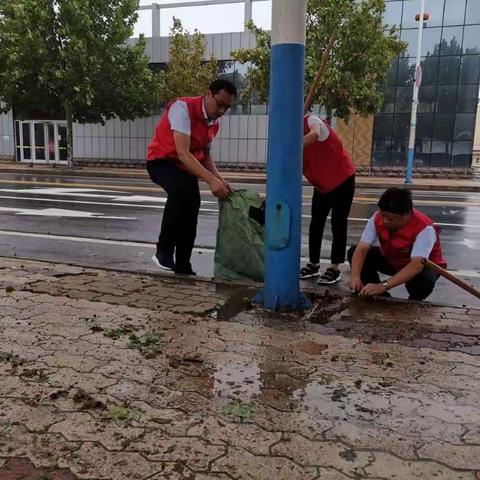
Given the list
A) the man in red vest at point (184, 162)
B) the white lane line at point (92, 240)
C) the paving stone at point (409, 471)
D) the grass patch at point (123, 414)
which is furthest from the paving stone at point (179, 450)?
the white lane line at point (92, 240)

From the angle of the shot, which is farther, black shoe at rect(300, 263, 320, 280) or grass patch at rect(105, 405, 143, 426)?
black shoe at rect(300, 263, 320, 280)

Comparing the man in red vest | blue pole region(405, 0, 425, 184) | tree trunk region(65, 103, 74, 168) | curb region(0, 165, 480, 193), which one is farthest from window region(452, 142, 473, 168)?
the man in red vest

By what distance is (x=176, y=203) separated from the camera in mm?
4434

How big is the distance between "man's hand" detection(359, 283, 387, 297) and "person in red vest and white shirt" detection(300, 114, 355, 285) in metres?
0.78

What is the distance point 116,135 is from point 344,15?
13876 millimetres

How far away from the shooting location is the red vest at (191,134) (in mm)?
4324

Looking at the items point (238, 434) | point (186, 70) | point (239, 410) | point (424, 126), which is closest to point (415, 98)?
point (424, 126)

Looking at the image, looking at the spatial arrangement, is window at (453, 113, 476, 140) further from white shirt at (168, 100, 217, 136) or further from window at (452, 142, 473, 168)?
white shirt at (168, 100, 217, 136)

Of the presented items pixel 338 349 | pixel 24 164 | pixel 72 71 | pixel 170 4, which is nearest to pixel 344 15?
pixel 72 71

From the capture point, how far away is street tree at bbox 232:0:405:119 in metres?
19.2

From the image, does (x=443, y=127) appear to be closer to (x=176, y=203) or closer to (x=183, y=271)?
(x=183, y=271)

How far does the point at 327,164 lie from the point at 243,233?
933mm

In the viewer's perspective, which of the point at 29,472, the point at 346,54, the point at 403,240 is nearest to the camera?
the point at 29,472

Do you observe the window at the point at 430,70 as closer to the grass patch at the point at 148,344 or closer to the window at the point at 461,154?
the window at the point at 461,154
